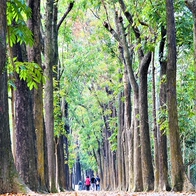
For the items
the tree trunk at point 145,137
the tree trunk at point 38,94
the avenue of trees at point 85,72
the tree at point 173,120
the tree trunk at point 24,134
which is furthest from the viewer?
the tree trunk at point 145,137

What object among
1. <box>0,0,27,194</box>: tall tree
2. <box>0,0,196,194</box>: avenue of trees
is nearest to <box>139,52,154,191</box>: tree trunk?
<box>0,0,196,194</box>: avenue of trees

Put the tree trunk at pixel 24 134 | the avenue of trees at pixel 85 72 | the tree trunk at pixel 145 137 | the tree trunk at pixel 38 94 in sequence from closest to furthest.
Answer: the avenue of trees at pixel 85 72
the tree trunk at pixel 24 134
the tree trunk at pixel 38 94
the tree trunk at pixel 145 137

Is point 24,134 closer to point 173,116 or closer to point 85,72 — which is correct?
point 173,116

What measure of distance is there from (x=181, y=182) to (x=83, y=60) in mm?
17543

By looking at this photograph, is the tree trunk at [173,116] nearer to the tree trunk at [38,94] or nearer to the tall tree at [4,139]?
the tree trunk at [38,94]

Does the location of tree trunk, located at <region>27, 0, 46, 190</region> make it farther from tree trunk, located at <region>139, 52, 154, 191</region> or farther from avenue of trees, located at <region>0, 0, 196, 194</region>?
tree trunk, located at <region>139, 52, 154, 191</region>

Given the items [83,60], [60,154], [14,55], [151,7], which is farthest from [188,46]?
[83,60]

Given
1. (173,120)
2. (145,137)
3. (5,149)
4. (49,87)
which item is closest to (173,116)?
(173,120)

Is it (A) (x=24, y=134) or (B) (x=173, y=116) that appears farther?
(B) (x=173, y=116)

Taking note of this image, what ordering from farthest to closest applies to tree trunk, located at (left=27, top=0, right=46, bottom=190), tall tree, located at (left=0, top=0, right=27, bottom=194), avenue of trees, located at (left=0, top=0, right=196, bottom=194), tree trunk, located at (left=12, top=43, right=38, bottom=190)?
tree trunk, located at (left=27, top=0, right=46, bottom=190) → tree trunk, located at (left=12, top=43, right=38, bottom=190) → avenue of trees, located at (left=0, top=0, right=196, bottom=194) → tall tree, located at (left=0, top=0, right=27, bottom=194)

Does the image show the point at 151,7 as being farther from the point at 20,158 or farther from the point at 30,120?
the point at 20,158

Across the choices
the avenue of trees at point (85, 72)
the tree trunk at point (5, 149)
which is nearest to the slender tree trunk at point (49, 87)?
the avenue of trees at point (85, 72)

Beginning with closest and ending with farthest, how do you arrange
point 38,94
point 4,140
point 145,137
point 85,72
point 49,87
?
point 4,140 → point 38,94 → point 145,137 → point 49,87 → point 85,72

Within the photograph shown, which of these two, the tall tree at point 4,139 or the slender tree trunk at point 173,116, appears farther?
the slender tree trunk at point 173,116
